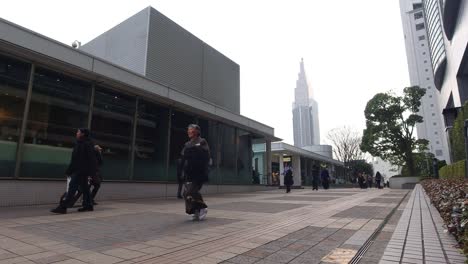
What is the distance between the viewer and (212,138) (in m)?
15.1

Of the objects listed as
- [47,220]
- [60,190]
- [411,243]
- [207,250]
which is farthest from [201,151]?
[60,190]

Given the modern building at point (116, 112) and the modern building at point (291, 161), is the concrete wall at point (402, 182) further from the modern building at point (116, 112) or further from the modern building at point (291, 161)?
the modern building at point (116, 112)

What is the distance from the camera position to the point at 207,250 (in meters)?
3.27

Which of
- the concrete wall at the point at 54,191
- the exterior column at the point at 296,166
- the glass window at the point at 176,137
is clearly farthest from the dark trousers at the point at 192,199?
the exterior column at the point at 296,166

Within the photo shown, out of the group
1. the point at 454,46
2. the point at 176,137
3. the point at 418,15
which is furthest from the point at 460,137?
the point at 418,15

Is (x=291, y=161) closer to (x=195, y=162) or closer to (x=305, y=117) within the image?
(x=195, y=162)

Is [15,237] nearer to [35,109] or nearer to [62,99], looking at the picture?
[35,109]

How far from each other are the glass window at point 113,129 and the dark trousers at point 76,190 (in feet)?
9.60

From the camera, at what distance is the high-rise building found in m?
74.2

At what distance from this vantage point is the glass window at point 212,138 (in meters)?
14.6

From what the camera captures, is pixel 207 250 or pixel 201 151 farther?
pixel 201 151

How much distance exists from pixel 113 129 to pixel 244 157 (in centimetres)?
915

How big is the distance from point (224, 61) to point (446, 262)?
18647 mm

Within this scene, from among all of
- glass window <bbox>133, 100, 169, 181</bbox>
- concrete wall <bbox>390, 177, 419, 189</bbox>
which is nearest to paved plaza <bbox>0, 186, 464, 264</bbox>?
glass window <bbox>133, 100, 169, 181</bbox>
